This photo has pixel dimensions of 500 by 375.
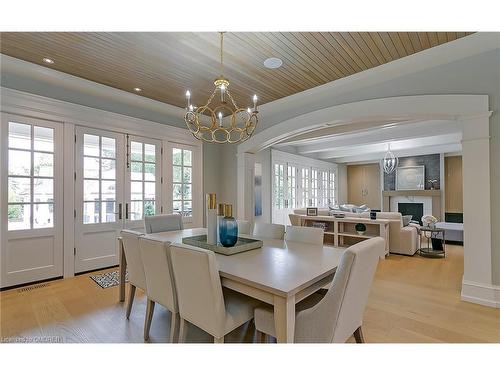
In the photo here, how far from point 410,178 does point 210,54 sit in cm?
818

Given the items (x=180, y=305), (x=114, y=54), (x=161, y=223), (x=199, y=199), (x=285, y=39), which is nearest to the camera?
(x=180, y=305)

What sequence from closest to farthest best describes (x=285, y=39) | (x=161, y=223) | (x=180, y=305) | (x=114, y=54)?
(x=180, y=305) < (x=285, y=39) < (x=114, y=54) < (x=161, y=223)

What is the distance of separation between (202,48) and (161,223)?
211 centimetres

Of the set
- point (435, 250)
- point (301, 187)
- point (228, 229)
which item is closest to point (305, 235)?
point (228, 229)

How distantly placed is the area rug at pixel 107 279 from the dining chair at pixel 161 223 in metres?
0.85

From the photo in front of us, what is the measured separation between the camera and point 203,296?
146cm

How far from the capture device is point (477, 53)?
2.49 metres

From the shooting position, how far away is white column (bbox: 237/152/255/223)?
475 centimetres

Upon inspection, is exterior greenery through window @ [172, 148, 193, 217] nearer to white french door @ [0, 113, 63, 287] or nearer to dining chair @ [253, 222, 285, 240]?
white french door @ [0, 113, 63, 287]

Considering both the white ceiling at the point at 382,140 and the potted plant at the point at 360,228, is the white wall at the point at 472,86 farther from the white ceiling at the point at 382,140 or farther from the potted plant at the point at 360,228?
the potted plant at the point at 360,228
